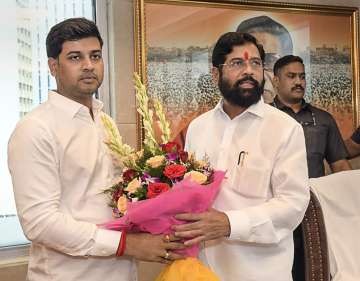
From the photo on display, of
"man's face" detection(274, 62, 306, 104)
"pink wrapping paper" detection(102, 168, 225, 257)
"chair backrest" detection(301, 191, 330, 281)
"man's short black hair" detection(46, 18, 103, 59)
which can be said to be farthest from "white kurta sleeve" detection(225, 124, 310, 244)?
"man's face" detection(274, 62, 306, 104)

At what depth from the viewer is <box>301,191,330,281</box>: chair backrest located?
223 centimetres

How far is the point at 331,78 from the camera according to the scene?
3.28 metres

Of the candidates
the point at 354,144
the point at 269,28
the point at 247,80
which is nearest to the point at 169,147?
the point at 247,80

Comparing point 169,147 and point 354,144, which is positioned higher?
point 169,147

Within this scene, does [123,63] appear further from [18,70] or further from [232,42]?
[232,42]

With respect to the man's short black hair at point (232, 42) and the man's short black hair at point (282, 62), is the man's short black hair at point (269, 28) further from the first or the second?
the man's short black hair at point (232, 42)

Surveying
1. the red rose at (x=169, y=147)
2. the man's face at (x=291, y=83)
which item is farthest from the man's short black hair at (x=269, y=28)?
the red rose at (x=169, y=147)

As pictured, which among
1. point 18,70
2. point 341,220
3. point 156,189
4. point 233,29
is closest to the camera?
point 156,189

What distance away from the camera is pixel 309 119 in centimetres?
309

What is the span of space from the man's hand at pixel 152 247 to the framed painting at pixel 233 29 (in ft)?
4.31

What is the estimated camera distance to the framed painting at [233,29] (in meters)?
2.85

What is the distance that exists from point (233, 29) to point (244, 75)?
121 centimetres

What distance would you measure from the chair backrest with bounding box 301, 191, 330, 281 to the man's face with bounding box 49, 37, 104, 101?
1181 mm

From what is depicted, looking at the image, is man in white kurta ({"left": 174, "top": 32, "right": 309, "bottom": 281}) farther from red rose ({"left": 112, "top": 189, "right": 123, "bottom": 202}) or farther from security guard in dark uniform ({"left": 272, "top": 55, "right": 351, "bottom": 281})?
security guard in dark uniform ({"left": 272, "top": 55, "right": 351, "bottom": 281})
